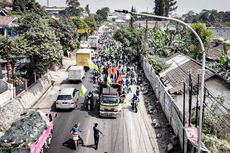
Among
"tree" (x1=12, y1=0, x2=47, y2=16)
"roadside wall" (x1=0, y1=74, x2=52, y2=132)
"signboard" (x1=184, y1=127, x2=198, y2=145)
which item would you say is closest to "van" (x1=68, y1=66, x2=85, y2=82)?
"roadside wall" (x1=0, y1=74, x2=52, y2=132)

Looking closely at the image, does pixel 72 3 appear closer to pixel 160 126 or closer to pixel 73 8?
pixel 73 8

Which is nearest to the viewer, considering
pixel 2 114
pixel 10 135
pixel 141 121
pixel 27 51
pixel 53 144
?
pixel 10 135

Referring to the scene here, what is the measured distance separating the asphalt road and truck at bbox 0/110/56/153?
1596 millimetres

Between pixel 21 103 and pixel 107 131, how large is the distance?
8.08 meters

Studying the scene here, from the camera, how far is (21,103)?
28.6 meters

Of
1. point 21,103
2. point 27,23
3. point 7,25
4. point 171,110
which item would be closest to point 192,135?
point 171,110

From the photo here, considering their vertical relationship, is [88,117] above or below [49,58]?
below

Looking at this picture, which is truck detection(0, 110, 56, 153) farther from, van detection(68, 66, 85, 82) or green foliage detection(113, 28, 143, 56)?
green foliage detection(113, 28, 143, 56)

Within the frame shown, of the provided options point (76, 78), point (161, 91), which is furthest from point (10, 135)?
point (76, 78)

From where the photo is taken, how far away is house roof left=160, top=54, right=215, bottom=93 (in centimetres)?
3009

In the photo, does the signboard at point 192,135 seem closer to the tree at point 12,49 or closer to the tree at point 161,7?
the tree at point 12,49

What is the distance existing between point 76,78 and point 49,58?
7.51 meters

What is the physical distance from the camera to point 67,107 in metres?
29.2

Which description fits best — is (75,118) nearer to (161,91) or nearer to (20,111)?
(20,111)
